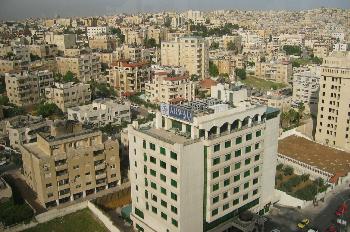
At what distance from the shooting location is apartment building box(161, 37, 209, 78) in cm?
4294

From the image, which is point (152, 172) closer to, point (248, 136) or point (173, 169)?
point (173, 169)

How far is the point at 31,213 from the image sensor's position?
55.5 ft

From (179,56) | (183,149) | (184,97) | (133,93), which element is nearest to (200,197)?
(183,149)

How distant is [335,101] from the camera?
24484 millimetres

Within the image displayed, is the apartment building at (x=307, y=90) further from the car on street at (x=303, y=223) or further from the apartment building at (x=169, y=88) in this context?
the car on street at (x=303, y=223)

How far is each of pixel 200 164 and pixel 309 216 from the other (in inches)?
258

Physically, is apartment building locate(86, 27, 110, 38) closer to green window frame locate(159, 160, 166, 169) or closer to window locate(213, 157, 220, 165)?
green window frame locate(159, 160, 166, 169)

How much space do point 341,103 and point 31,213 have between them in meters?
17.6

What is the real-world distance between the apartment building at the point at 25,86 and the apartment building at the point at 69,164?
14.4m

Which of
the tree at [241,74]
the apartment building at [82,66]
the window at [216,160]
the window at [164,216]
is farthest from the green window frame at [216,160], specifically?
the tree at [241,74]

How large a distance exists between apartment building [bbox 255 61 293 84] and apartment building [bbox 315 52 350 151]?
65.9 ft

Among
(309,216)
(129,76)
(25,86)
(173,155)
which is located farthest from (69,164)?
(129,76)

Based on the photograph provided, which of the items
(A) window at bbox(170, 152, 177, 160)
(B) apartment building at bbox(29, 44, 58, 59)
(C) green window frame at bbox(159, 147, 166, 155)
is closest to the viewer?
(A) window at bbox(170, 152, 177, 160)

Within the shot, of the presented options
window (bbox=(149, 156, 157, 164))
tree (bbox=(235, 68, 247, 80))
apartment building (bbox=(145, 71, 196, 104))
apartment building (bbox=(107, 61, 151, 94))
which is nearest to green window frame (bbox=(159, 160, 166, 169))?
window (bbox=(149, 156, 157, 164))
